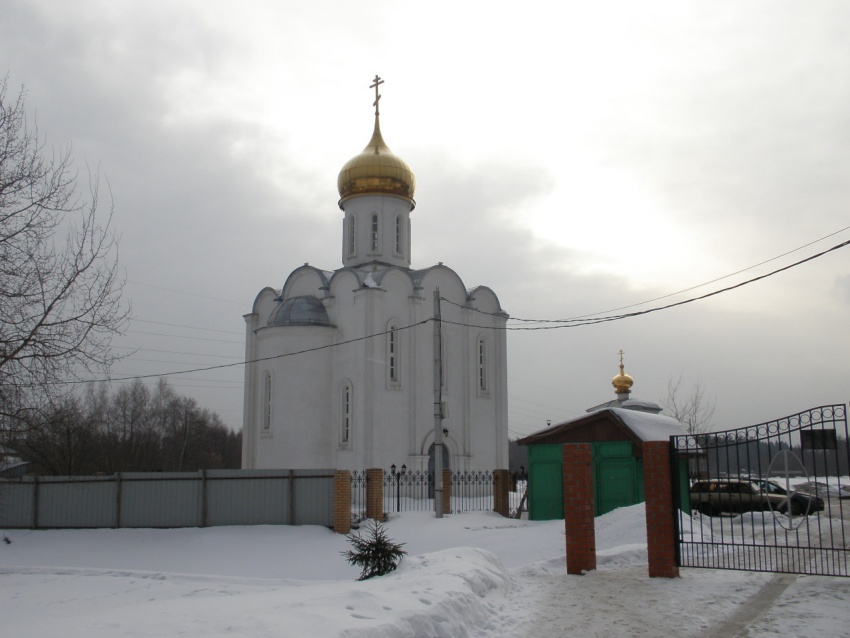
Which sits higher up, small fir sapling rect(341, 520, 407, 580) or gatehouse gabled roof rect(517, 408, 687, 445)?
gatehouse gabled roof rect(517, 408, 687, 445)

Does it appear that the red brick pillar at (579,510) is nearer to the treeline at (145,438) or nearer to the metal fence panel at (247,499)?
the metal fence panel at (247,499)

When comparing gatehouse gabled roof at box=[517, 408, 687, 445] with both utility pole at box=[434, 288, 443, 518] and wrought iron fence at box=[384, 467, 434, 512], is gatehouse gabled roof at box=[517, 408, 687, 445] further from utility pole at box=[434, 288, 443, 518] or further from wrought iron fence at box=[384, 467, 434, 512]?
wrought iron fence at box=[384, 467, 434, 512]

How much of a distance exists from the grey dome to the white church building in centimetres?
5

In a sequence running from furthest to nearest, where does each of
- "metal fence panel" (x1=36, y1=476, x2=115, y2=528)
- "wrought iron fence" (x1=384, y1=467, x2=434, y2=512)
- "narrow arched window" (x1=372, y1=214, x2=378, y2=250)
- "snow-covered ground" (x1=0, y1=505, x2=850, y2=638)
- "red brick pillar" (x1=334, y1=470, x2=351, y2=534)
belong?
"narrow arched window" (x1=372, y1=214, x2=378, y2=250) → "wrought iron fence" (x1=384, y1=467, x2=434, y2=512) → "metal fence panel" (x1=36, y1=476, x2=115, y2=528) → "red brick pillar" (x1=334, y1=470, x2=351, y2=534) → "snow-covered ground" (x1=0, y1=505, x2=850, y2=638)

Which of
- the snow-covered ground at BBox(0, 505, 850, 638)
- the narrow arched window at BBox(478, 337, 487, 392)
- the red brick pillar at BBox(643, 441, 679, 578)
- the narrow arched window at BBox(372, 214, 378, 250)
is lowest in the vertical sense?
the snow-covered ground at BBox(0, 505, 850, 638)

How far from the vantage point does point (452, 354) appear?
2766 centimetres

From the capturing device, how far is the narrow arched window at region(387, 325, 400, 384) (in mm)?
25734

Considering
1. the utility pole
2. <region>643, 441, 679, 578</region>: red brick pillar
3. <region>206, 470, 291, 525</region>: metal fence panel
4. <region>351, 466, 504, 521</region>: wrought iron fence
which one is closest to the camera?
<region>643, 441, 679, 578</region>: red brick pillar

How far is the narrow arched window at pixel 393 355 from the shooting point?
25.7 m

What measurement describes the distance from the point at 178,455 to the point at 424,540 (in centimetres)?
4180

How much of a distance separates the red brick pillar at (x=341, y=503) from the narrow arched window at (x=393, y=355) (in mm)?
8433

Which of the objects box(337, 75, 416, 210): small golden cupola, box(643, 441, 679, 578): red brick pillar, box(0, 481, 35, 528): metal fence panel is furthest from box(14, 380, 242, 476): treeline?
box(643, 441, 679, 578): red brick pillar

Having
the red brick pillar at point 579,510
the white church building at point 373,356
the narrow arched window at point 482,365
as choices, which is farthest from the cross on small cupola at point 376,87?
the red brick pillar at point 579,510

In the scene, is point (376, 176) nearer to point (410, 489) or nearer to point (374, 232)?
point (374, 232)
